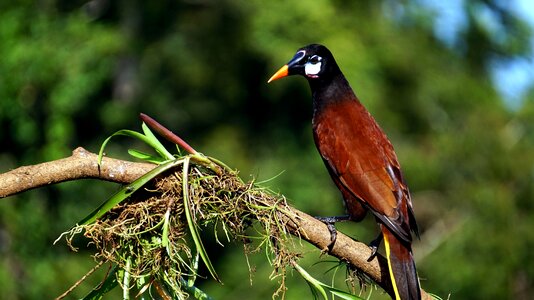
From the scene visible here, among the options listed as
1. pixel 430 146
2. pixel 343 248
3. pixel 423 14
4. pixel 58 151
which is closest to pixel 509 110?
pixel 430 146

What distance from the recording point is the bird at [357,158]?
12.5 ft

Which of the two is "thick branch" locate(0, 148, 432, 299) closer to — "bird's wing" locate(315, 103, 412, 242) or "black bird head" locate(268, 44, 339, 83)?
"bird's wing" locate(315, 103, 412, 242)

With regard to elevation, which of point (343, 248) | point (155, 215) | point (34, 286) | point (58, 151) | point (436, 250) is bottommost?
point (436, 250)

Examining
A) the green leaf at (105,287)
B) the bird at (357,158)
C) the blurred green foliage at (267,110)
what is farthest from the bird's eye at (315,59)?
the blurred green foliage at (267,110)

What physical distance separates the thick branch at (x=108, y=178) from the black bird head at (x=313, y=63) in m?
1.40

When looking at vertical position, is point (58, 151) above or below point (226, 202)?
below

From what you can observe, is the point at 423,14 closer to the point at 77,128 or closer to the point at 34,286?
the point at 77,128

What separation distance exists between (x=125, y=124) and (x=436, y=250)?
10.2 feet

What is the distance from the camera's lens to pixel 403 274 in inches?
136

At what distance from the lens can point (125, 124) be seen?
9.41 metres

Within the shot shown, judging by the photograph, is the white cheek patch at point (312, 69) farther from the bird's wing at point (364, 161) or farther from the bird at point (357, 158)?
the bird's wing at point (364, 161)

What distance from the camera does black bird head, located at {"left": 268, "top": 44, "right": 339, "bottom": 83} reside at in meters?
4.56

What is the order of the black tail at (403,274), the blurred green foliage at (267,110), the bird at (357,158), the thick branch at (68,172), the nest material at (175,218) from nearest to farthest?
the thick branch at (68,172) → the nest material at (175,218) → the black tail at (403,274) → the bird at (357,158) → the blurred green foliage at (267,110)

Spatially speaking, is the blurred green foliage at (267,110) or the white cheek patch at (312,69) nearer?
the white cheek patch at (312,69)
